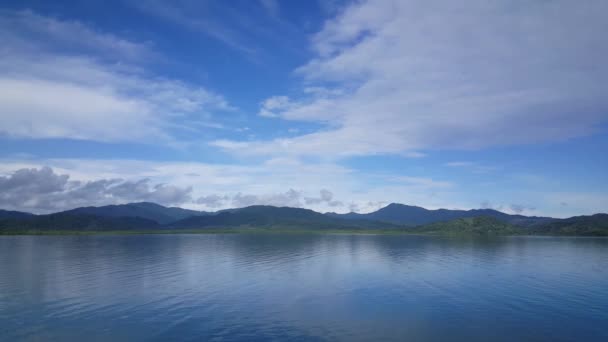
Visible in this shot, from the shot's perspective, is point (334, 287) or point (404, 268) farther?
point (404, 268)

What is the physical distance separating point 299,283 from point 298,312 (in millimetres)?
19400

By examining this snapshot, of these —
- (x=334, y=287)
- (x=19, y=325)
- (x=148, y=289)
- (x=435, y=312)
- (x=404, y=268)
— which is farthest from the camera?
(x=404, y=268)

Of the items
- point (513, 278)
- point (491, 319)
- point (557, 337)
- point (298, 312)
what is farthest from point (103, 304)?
point (513, 278)

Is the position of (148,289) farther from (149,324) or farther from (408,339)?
(408,339)

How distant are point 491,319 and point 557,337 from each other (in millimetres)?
6545

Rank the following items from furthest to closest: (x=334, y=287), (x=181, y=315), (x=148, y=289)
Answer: (x=334, y=287), (x=148, y=289), (x=181, y=315)

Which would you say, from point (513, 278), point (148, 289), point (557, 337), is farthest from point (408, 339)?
point (513, 278)

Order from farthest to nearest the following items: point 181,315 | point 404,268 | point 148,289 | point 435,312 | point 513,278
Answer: point 404,268, point 513,278, point 148,289, point 435,312, point 181,315

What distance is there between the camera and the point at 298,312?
41.3 m

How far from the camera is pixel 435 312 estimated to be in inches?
1649

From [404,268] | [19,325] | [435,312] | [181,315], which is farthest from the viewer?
[404,268]

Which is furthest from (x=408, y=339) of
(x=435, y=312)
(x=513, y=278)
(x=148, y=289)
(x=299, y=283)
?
(x=513, y=278)

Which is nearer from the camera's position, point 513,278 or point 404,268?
point 513,278

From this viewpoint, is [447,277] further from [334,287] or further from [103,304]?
[103,304]
